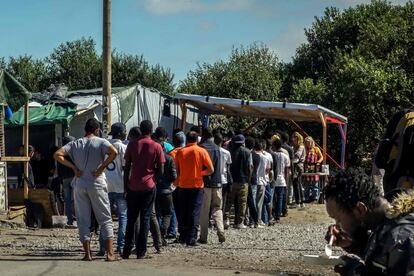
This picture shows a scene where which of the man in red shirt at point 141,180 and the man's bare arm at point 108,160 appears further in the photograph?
the man in red shirt at point 141,180

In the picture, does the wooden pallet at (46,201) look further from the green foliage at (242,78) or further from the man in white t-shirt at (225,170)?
the green foliage at (242,78)

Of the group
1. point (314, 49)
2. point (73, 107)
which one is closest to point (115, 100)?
point (73, 107)

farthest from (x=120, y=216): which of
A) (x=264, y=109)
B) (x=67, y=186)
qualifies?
(x=264, y=109)

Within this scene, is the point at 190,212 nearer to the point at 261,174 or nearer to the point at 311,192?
the point at 261,174

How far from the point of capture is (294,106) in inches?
773

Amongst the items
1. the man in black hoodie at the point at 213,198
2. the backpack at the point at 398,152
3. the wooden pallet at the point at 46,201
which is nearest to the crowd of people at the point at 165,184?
the man in black hoodie at the point at 213,198

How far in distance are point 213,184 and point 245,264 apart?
2531 millimetres

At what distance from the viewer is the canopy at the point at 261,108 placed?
19.9 metres

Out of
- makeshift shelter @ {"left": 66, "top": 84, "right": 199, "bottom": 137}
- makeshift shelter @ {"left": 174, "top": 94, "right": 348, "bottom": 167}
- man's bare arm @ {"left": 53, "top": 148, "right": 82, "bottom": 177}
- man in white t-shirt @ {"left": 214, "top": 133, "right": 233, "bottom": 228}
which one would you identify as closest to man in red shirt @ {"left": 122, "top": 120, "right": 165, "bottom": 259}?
man's bare arm @ {"left": 53, "top": 148, "right": 82, "bottom": 177}

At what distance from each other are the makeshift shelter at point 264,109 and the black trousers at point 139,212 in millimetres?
9226

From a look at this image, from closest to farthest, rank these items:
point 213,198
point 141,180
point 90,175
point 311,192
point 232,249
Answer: point 90,175, point 141,180, point 232,249, point 213,198, point 311,192

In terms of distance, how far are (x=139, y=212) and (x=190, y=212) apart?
1685mm

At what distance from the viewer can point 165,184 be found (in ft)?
40.4

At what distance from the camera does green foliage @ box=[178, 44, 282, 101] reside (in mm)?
38781
